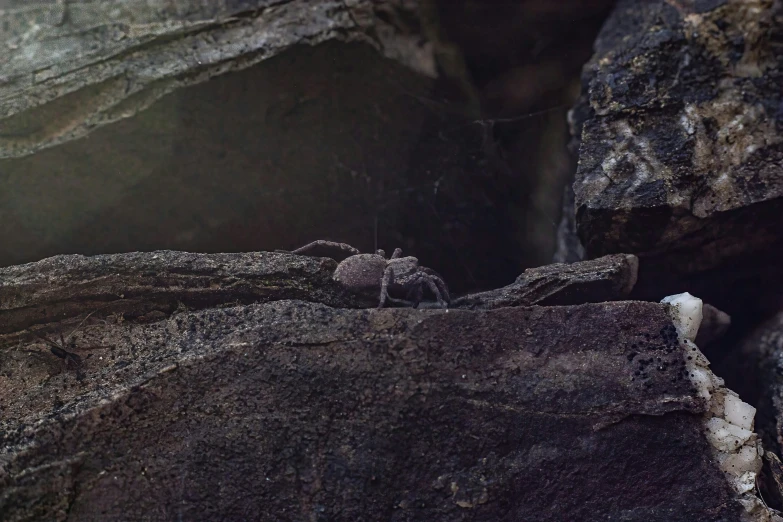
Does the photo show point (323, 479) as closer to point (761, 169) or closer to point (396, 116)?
point (396, 116)

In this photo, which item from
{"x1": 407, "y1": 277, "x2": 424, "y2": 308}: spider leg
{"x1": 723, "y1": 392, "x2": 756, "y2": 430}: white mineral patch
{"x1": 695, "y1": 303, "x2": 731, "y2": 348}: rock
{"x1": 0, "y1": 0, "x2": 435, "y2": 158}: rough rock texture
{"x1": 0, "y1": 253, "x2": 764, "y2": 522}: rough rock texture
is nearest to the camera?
{"x1": 0, "y1": 253, "x2": 764, "y2": 522}: rough rock texture

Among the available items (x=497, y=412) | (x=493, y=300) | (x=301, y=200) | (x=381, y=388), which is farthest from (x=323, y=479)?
(x=301, y=200)

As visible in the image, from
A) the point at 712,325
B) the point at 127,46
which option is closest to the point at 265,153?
the point at 127,46

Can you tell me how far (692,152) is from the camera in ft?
6.45

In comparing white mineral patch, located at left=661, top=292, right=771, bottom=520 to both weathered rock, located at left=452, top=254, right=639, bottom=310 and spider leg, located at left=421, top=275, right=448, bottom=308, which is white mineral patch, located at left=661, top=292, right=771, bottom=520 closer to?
weathered rock, located at left=452, top=254, right=639, bottom=310

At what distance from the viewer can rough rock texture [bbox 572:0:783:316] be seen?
194 centimetres

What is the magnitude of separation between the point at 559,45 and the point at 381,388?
5.72 feet

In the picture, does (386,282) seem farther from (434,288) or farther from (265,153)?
(265,153)

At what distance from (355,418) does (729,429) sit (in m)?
0.89

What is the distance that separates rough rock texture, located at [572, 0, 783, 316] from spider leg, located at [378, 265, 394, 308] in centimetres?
64

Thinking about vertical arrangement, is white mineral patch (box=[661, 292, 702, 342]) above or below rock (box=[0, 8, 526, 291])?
below

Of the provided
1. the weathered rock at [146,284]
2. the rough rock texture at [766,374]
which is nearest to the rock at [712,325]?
the rough rock texture at [766,374]

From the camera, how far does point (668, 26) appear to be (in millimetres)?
2160

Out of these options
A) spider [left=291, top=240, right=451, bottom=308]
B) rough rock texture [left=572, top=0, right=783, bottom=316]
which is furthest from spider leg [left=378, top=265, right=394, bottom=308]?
rough rock texture [left=572, top=0, right=783, bottom=316]
